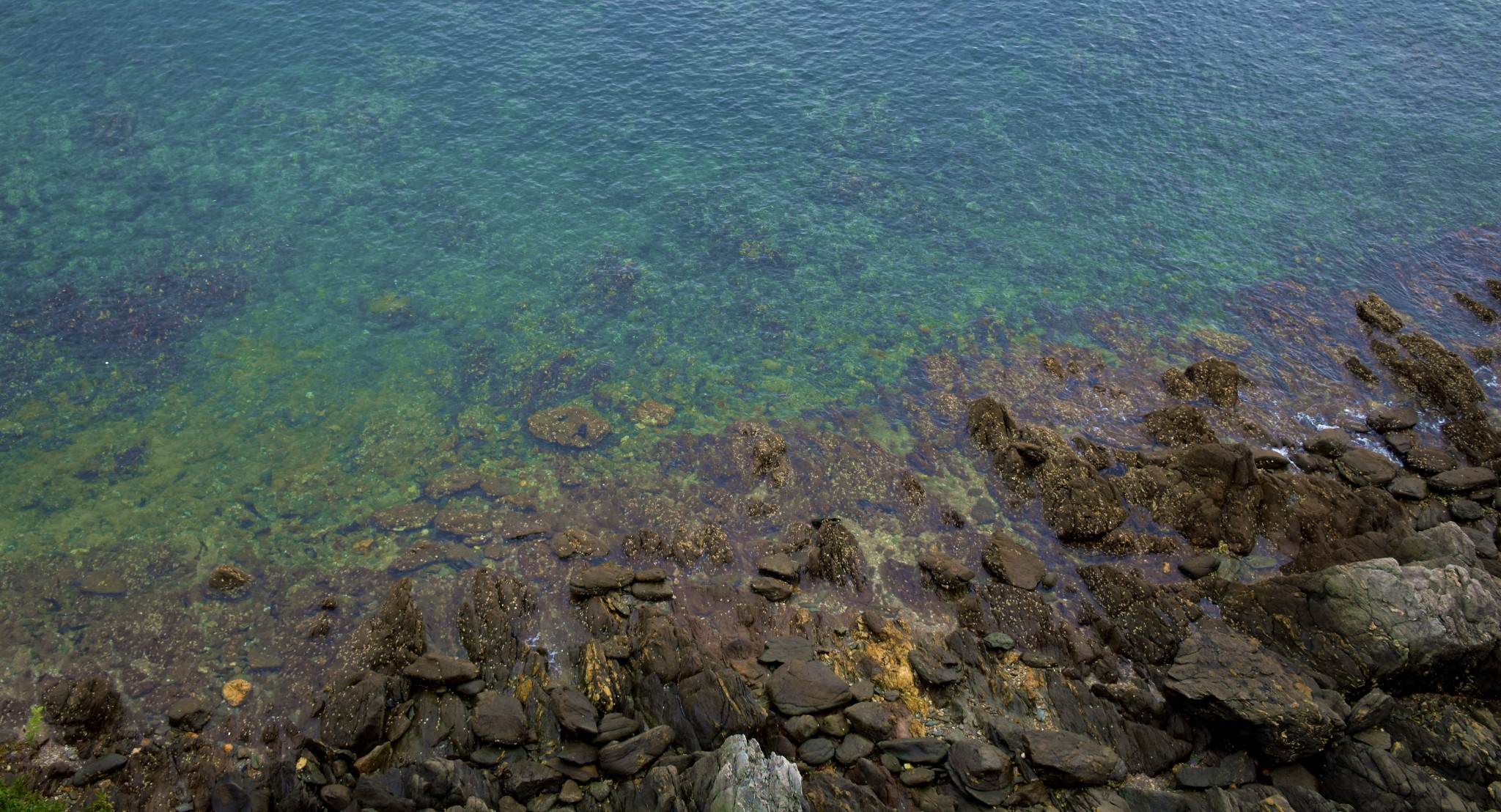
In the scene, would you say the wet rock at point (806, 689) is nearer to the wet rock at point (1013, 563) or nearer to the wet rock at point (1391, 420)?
the wet rock at point (1013, 563)

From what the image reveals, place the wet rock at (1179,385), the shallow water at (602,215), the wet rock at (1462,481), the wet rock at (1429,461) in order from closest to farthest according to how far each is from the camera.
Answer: the wet rock at (1462,481), the wet rock at (1429,461), the shallow water at (602,215), the wet rock at (1179,385)

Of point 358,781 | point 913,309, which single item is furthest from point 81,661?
point 913,309

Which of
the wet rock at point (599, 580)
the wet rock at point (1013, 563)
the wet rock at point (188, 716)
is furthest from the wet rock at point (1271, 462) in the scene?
the wet rock at point (188, 716)

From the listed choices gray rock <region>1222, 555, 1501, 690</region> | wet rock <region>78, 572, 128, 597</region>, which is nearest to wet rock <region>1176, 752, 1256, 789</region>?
gray rock <region>1222, 555, 1501, 690</region>

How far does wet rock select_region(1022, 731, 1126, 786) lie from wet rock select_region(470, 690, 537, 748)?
45.0 ft

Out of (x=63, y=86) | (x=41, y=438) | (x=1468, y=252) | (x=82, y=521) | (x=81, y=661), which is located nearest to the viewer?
(x=81, y=661)

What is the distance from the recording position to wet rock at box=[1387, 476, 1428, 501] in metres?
39.5

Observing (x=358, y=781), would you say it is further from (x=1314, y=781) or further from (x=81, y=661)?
(x=1314, y=781)

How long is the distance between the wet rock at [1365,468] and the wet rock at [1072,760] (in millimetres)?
21598

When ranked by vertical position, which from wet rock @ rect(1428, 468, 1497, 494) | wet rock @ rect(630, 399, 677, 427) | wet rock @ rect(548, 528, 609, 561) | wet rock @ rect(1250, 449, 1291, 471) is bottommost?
wet rock @ rect(548, 528, 609, 561)

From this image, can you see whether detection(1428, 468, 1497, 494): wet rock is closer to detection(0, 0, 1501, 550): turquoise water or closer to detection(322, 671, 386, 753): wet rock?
detection(0, 0, 1501, 550): turquoise water

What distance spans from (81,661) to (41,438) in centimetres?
1564

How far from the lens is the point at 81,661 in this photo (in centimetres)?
Result: 3234

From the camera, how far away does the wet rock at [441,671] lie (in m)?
31.5
